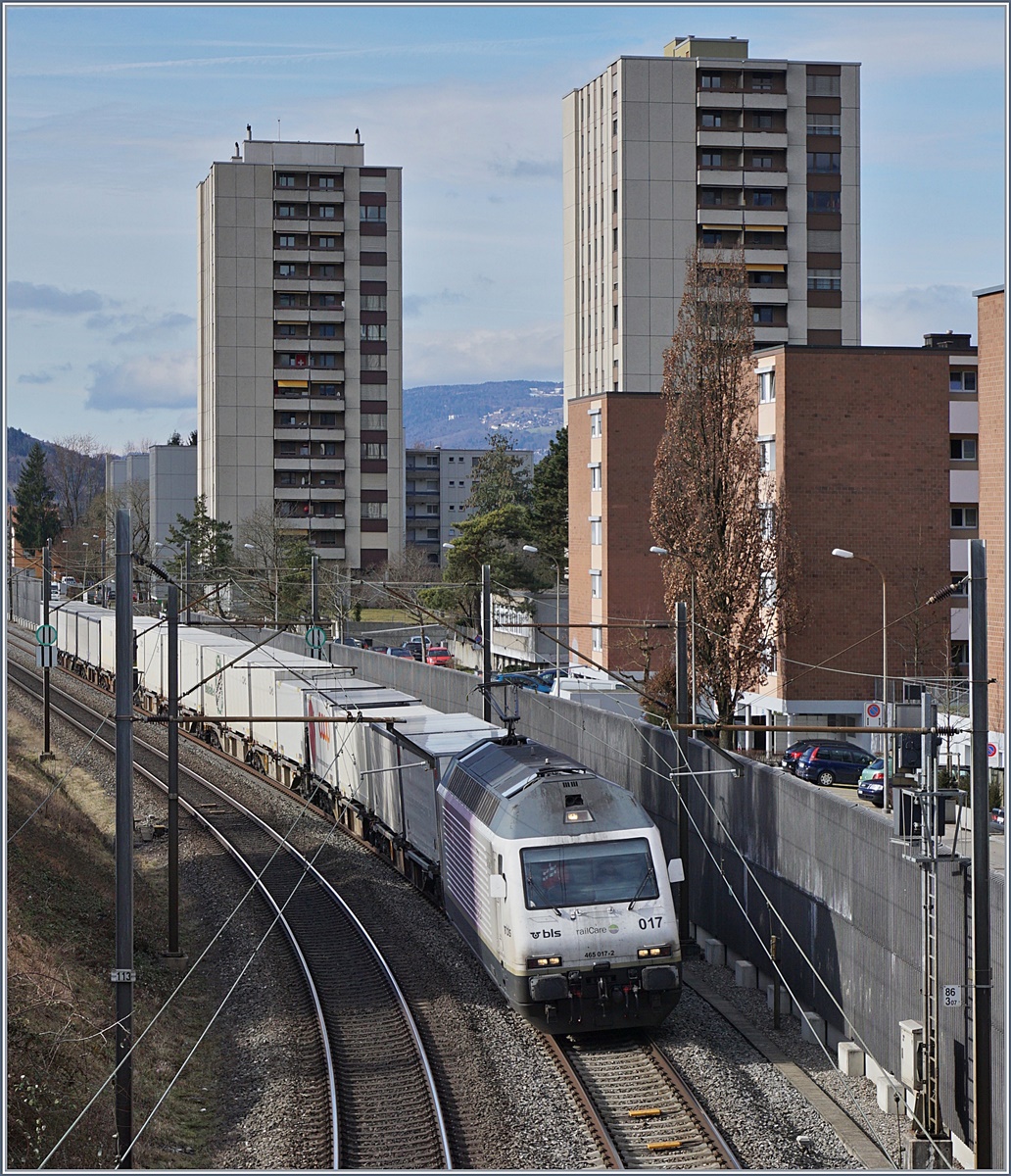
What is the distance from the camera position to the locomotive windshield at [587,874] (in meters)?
16.9

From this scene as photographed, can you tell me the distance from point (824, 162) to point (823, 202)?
89.8 inches

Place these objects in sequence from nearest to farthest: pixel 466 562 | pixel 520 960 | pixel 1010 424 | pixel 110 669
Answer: pixel 1010 424 < pixel 520 960 < pixel 110 669 < pixel 466 562

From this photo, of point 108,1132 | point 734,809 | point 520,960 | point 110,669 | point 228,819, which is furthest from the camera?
point 110,669

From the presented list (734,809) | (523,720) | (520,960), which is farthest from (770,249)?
(520,960)

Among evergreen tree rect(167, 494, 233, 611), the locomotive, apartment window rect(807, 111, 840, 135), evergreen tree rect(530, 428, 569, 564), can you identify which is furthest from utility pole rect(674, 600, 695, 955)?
apartment window rect(807, 111, 840, 135)

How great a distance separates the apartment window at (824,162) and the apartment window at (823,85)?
325 cm

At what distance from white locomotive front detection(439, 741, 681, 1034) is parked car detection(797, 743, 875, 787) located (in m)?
25.0

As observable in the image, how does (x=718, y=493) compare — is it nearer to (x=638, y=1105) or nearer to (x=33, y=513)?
(x=638, y=1105)

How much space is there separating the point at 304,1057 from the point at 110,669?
43993 mm

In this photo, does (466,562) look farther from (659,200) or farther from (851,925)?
(851,925)

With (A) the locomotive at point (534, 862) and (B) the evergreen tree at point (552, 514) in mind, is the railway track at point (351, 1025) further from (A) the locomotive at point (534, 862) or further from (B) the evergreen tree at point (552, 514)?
(B) the evergreen tree at point (552, 514)

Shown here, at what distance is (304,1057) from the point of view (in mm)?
17016

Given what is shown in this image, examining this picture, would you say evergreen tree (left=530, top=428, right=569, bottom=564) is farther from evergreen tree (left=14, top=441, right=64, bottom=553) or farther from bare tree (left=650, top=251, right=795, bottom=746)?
evergreen tree (left=14, top=441, right=64, bottom=553)

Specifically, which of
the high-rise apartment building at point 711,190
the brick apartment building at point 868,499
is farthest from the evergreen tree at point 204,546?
the brick apartment building at point 868,499
